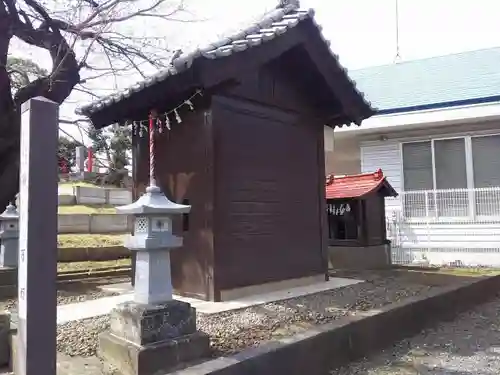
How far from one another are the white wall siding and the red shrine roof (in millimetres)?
2111

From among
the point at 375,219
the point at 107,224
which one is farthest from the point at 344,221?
the point at 107,224

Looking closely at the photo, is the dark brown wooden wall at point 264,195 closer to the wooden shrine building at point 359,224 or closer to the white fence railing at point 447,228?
the wooden shrine building at point 359,224

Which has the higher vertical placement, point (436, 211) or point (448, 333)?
point (436, 211)

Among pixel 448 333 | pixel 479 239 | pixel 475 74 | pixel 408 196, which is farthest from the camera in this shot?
pixel 475 74

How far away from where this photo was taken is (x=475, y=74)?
1480 centimetres

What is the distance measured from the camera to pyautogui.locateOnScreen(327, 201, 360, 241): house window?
1159 centimetres

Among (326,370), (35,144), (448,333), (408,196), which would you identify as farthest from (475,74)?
(35,144)

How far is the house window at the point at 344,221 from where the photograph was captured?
11594 millimetres

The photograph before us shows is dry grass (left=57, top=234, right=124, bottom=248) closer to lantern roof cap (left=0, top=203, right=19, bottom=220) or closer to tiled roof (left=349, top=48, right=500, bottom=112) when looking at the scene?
lantern roof cap (left=0, top=203, right=19, bottom=220)

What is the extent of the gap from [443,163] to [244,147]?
8347mm

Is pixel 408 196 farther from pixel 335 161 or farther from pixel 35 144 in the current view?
→ pixel 35 144

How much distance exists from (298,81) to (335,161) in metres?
11.3

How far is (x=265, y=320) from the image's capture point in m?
5.55

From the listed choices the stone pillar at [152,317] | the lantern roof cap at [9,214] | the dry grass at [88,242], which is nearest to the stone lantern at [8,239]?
the lantern roof cap at [9,214]
